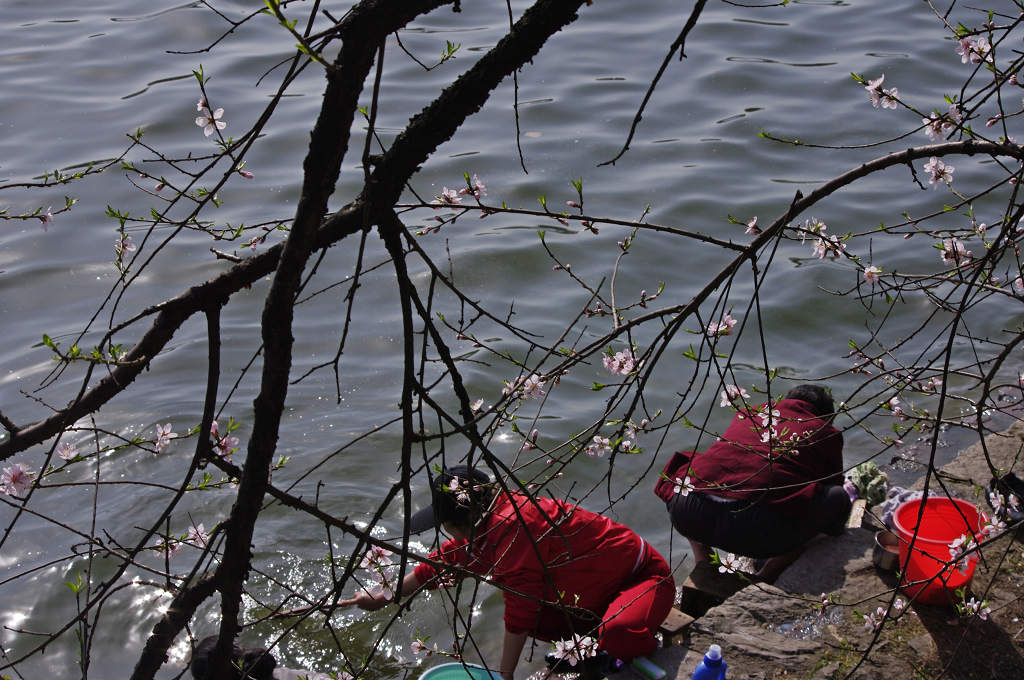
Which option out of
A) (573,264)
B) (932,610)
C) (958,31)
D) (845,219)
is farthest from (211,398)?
(845,219)

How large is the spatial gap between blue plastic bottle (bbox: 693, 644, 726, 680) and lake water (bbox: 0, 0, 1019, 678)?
5.04ft

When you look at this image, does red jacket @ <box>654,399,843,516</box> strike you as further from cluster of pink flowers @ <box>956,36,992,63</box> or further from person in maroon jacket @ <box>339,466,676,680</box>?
cluster of pink flowers @ <box>956,36,992,63</box>

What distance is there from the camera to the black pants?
15.8ft

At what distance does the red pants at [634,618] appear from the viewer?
13.8 feet

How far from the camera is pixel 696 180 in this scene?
945cm

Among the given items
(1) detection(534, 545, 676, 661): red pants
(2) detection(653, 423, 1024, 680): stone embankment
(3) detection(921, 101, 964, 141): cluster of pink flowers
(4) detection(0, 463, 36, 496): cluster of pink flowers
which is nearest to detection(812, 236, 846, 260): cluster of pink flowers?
(3) detection(921, 101, 964, 141): cluster of pink flowers

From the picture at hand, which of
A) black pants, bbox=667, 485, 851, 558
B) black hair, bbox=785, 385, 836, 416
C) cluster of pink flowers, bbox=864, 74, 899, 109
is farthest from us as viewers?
black hair, bbox=785, 385, 836, 416

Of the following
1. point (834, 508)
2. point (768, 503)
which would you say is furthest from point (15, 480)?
point (834, 508)

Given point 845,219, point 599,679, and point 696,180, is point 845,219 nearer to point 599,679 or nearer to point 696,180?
point 696,180

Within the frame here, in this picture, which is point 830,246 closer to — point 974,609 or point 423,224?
point 974,609

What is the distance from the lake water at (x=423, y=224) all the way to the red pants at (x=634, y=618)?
0.67 meters

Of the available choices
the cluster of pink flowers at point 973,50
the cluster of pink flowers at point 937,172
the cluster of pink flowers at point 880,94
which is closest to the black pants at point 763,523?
the cluster of pink flowers at point 937,172

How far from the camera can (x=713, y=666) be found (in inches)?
155

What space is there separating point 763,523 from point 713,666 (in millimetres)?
1058
